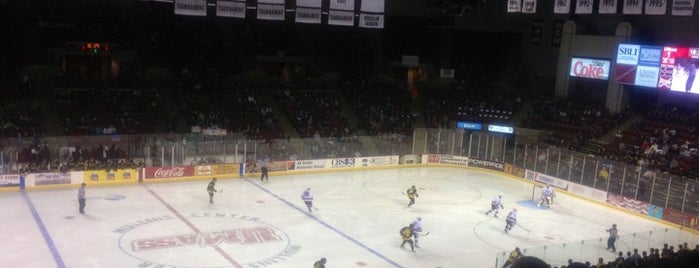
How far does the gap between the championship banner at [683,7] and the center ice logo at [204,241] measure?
1543 centimetres

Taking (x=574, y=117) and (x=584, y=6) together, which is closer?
(x=584, y=6)

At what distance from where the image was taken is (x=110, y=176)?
27375 mm

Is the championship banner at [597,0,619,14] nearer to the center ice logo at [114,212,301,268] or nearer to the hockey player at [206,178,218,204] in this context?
the center ice logo at [114,212,301,268]

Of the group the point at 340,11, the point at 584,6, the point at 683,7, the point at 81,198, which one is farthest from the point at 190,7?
the point at 683,7

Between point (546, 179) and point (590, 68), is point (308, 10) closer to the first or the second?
point (546, 179)

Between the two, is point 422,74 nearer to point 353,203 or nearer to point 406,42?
point 406,42

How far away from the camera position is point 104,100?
33.2 m

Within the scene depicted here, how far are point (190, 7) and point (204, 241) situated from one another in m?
9.50

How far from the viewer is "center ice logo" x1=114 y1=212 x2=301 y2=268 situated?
1819 centimetres

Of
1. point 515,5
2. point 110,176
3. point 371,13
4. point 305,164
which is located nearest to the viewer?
point 515,5

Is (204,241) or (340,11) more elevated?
(340,11)

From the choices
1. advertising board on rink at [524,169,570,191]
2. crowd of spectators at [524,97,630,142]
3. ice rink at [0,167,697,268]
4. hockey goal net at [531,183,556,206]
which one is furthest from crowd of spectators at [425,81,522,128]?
hockey goal net at [531,183,556,206]

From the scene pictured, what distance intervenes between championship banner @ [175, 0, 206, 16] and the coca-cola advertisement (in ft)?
24.7

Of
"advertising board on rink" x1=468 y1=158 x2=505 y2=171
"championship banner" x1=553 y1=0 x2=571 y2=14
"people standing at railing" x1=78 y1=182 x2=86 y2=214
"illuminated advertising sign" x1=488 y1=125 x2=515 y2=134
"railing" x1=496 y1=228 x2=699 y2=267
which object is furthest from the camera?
"illuminated advertising sign" x1=488 y1=125 x2=515 y2=134
